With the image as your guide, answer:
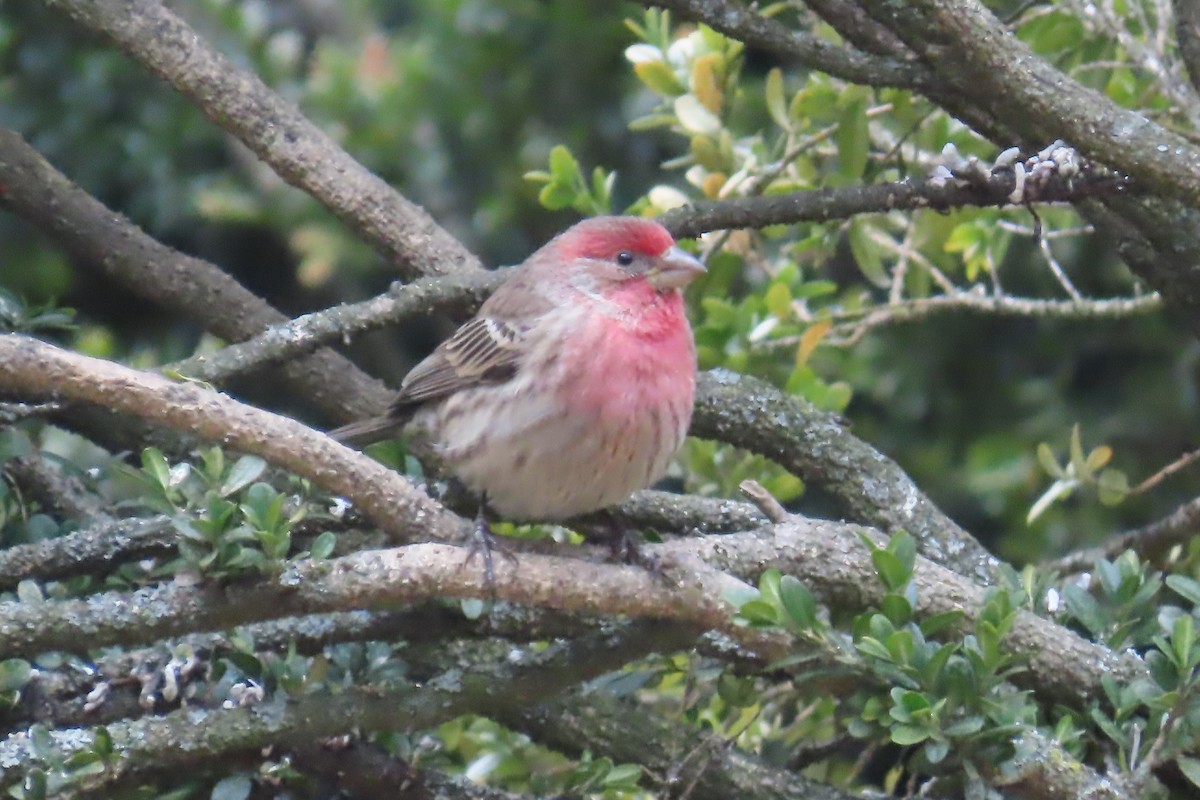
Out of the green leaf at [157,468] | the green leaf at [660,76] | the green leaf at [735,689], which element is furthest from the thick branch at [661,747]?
the green leaf at [660,76]

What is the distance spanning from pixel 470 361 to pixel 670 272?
1.64ft

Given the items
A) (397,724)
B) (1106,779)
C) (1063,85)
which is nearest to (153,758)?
(397,724)

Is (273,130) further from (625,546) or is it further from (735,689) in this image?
(735,689)

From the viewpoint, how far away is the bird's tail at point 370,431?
3.81 metres

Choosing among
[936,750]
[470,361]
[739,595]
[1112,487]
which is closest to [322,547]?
[739,595]

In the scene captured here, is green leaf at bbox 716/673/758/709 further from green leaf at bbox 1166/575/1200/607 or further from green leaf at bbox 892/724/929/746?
green leaf at bbox 1166/575/1200/607

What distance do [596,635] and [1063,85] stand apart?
1364 millimetres

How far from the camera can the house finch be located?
346cm

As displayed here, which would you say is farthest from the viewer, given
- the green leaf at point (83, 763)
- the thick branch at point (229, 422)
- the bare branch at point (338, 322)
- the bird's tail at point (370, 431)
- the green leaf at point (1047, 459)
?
the green leaf at point (1047, 459)

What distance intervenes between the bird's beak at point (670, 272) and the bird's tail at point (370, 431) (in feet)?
2.23

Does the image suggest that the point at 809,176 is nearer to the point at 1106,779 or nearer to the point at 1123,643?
the point at 1123,643

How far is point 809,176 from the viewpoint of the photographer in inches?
168

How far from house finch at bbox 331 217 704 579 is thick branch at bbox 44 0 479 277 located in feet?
0.82

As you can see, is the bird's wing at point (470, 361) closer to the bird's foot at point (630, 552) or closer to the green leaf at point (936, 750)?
the bird's foot at point (630, 552)
